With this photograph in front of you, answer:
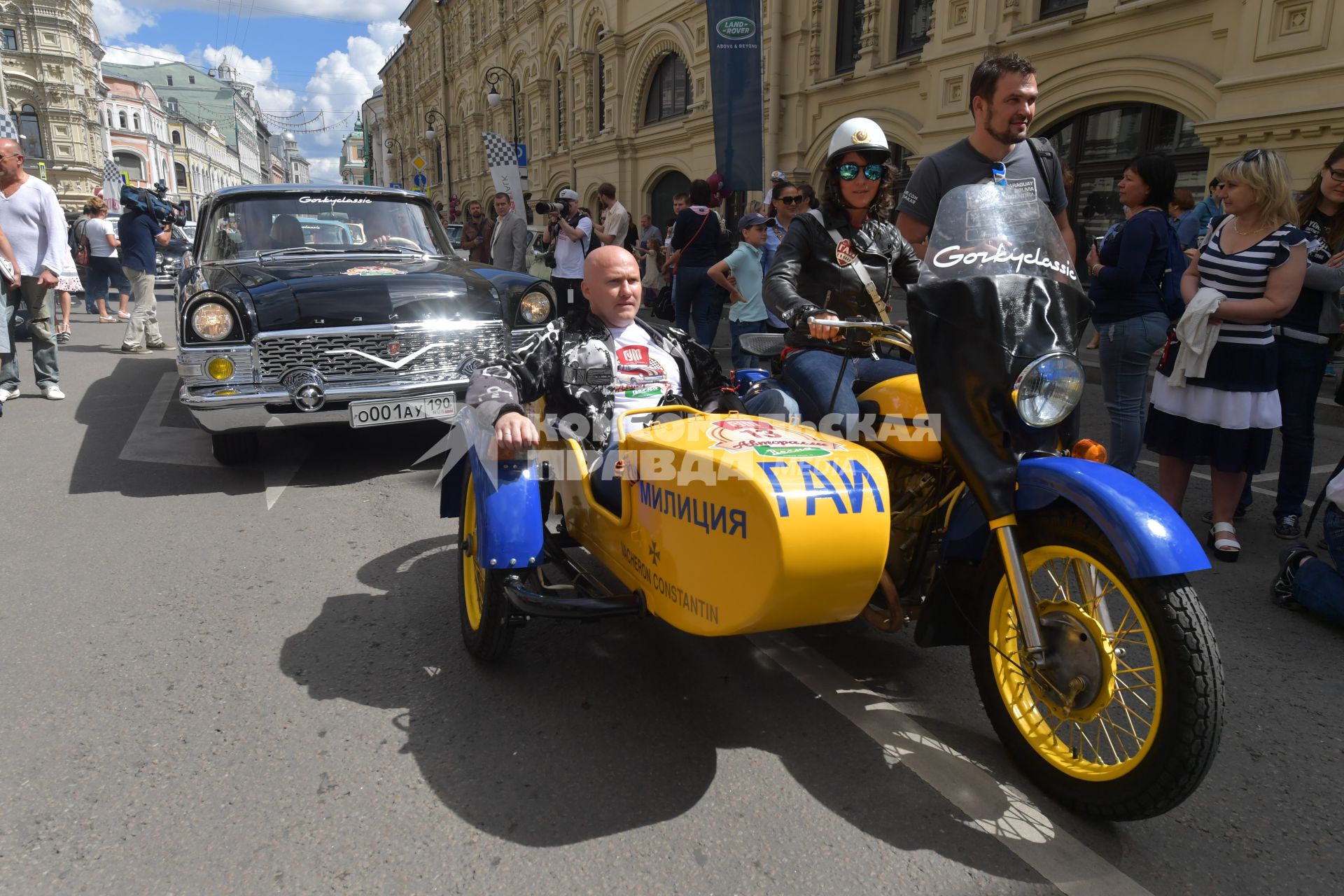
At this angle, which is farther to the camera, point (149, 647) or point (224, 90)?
point (224, 90)

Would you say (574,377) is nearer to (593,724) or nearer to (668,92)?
(593,724)

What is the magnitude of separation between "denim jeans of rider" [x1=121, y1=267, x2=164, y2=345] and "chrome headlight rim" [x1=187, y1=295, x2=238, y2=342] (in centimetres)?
664

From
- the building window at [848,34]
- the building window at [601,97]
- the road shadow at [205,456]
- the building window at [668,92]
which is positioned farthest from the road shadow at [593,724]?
the building window at [601,97]

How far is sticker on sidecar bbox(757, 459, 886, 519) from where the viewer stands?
199cm

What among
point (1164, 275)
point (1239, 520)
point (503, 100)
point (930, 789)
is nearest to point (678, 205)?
point (1164, 275)

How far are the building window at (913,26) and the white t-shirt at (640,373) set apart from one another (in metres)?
13.2

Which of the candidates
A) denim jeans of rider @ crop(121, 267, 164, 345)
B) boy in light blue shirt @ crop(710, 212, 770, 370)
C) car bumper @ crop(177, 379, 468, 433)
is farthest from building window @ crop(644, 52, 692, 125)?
car bumper @ crop(177, 379, 468, 433)

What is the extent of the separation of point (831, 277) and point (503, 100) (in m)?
33.9

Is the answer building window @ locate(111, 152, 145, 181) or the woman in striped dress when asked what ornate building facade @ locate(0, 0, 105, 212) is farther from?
the woman in striped dress

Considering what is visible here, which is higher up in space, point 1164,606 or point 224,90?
point 224,90

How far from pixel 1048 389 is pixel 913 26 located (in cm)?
1442

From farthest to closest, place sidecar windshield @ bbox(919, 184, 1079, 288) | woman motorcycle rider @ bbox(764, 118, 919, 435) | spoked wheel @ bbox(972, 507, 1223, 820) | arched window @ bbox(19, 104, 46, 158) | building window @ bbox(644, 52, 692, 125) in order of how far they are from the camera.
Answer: arched window @ bbox(19, 104, 46, 158) → building window @ bbox(644, 52, 692, 125) → woman motorcycle rider @ bbox(764, 118, 919, 435) → sidecar windshield @ bbox(919, 184, 1079, 288) → spoked wheel @ bbox(972, 507, 1223, 820)

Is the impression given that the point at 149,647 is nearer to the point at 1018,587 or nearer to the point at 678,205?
the point at 1018,587

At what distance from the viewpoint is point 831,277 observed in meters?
3.23
